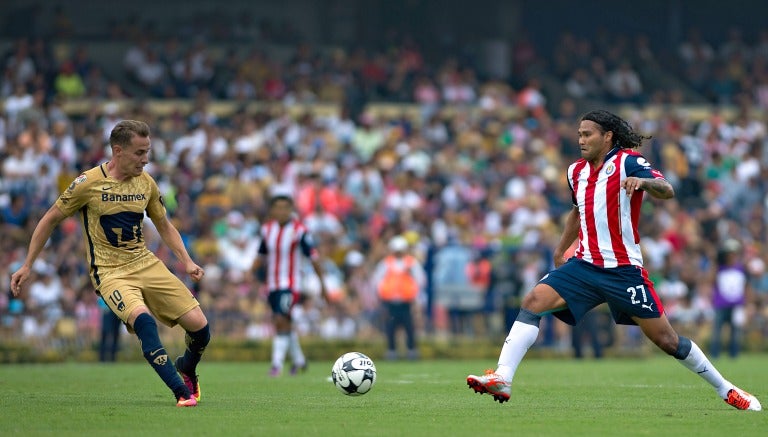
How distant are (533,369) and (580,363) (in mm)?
2780

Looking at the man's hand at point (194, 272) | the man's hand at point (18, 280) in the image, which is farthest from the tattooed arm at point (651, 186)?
the man's hand at point (18, 280)

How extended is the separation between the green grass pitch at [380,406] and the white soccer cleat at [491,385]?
0.61 ft

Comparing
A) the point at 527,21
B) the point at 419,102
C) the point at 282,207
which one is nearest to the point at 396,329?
the point at 282,207

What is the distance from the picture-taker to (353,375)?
1202cm

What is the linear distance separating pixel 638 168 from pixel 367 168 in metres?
16.2

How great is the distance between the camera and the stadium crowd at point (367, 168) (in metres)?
22.9

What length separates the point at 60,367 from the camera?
19141 mm

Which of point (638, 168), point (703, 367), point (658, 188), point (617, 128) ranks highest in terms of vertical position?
point (617, 128)

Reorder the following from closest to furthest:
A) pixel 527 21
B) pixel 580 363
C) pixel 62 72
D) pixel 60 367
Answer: pixel 60 367, pixel 580 363, pixel 62 72, pixel 527 21

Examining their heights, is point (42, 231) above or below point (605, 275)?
above

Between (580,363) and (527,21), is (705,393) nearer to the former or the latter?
(580,363)

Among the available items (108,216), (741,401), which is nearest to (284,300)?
(108,216)

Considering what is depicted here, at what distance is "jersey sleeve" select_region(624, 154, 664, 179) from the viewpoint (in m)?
10.5

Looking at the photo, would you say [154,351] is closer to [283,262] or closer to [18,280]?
[18,280]
